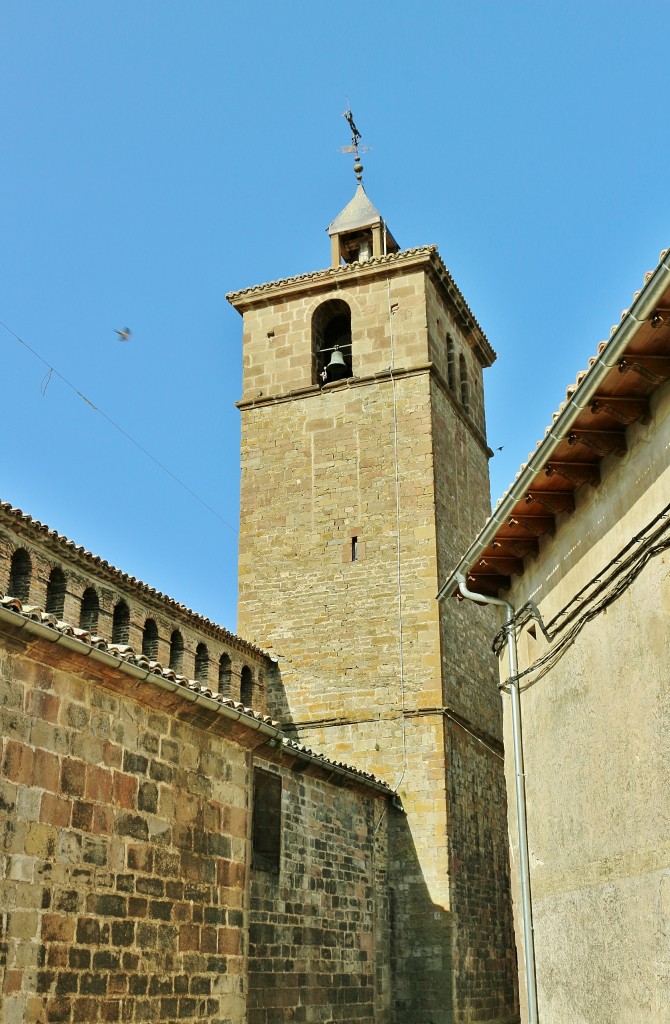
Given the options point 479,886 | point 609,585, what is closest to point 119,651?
point 609,585

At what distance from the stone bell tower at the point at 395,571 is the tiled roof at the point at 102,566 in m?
1.91

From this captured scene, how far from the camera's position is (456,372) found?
23531mm

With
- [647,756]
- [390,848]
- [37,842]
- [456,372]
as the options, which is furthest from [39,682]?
[456,372]

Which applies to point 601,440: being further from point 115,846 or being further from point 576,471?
point 115,846

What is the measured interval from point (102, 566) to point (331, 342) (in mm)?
9462

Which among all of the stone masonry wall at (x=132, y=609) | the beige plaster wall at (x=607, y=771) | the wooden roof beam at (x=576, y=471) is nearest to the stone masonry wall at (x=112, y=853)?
the beige plaster wall at (x=607, y=771)

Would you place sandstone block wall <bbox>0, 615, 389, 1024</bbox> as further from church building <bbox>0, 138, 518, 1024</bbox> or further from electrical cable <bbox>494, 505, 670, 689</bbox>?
electrical cable <bbox>494, 505, 670, 689</bbox>

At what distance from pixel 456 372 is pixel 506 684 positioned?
46.4ft

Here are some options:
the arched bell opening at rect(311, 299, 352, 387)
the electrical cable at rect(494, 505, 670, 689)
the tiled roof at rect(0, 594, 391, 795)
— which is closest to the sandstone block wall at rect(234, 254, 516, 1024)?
the arched bell opening at rect(311, 299, 352, 387)

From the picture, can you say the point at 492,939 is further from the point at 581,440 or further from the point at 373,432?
the point at 581,440

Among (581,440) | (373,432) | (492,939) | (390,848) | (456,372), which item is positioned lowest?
(492,939)

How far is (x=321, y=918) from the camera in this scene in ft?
46.4

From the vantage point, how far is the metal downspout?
29.5 feet

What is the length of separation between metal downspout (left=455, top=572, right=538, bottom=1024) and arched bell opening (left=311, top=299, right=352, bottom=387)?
12.1m
